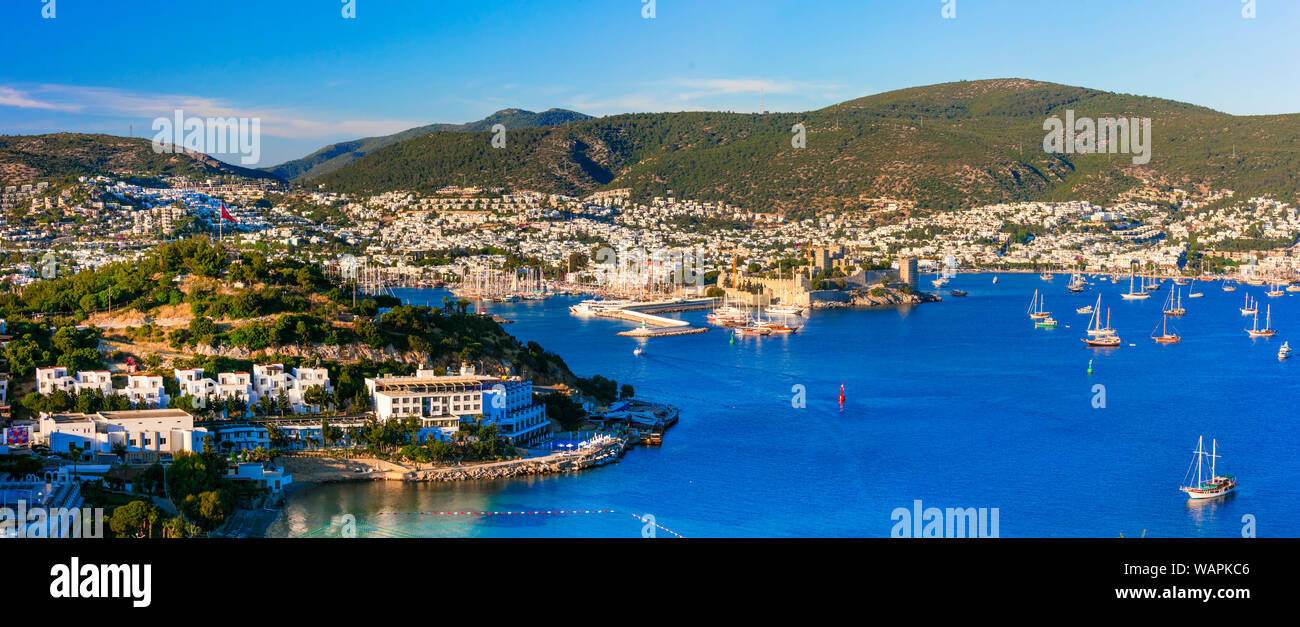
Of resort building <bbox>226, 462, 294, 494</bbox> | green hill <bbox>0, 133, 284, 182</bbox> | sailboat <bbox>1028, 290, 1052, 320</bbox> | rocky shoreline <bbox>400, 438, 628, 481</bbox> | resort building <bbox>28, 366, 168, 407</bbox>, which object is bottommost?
rocky shoreline <bbox>400, 438, 628, 481</bbox>

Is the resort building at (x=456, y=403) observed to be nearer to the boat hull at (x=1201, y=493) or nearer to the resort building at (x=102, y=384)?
the resort building at (x=102, y=384)

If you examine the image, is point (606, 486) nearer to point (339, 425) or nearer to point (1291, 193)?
point (339, 425)

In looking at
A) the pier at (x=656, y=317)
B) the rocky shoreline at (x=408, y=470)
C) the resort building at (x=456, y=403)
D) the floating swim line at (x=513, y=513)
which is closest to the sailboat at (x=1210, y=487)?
the floating swim line at (x=513, y=513)

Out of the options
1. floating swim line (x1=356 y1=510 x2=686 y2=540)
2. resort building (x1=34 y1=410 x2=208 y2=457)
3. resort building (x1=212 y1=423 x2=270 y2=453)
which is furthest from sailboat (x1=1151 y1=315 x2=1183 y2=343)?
resort building (x1=34 y1=410 x2=208 y2=457)

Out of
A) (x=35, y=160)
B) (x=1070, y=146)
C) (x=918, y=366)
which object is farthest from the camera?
(x=1070, y=146)

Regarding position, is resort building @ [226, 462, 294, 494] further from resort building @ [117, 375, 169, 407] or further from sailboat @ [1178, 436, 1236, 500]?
sailboat @ [1178, 436, 1236, 500]

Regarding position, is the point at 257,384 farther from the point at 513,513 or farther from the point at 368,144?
the point at 368,144
